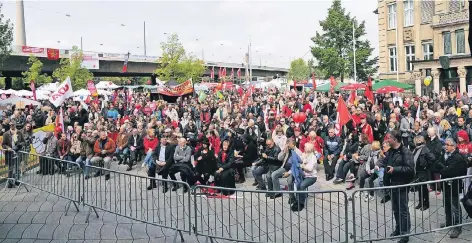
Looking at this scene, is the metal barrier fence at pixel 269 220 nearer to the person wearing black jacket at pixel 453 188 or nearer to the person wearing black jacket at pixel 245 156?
the person wearing black jacket at pixel 453 188

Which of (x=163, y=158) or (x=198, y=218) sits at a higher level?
(x=163, y=158)

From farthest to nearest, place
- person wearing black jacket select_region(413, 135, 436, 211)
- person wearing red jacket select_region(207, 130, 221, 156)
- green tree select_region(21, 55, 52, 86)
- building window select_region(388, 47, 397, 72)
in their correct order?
green tree select_region(21, 55, 52, 86) < building window select_region(388, 47, 397, 72) < person wearing red jacket select_region(207, 130, 221, 156) < person wearing black jacket select_region(413, 135, 436, 211)

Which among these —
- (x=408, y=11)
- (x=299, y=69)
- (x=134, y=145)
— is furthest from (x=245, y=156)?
(x=299, y=69)

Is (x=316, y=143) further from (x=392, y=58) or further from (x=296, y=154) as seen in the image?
(x=392, y=58)

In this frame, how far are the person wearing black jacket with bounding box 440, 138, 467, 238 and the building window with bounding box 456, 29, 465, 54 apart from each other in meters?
31.5

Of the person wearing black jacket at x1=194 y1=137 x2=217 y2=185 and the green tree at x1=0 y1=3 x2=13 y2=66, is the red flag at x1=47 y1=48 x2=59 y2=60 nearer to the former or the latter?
the green tree at x1=0 y1=3 x2=13 y2=66

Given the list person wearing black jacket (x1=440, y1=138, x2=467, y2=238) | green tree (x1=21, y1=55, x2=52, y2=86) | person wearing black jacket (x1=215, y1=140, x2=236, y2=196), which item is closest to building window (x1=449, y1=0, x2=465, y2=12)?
person wearing black jacket (x1=215, y1=140, x2=236, y2=196)

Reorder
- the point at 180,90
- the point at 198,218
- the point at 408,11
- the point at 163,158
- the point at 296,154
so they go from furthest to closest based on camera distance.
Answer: the point at 408,11 < the point at 180,90 < the point at 163,158 < the point at 296,154 < the point at 198,218

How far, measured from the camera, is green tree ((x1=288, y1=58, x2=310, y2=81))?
9862cm

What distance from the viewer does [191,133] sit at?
1678 cm

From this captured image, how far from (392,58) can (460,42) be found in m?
7.62

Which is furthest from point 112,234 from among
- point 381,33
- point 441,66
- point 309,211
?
point 381,33

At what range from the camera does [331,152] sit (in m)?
13.0

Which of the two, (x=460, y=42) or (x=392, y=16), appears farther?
(x=392, y=16)
